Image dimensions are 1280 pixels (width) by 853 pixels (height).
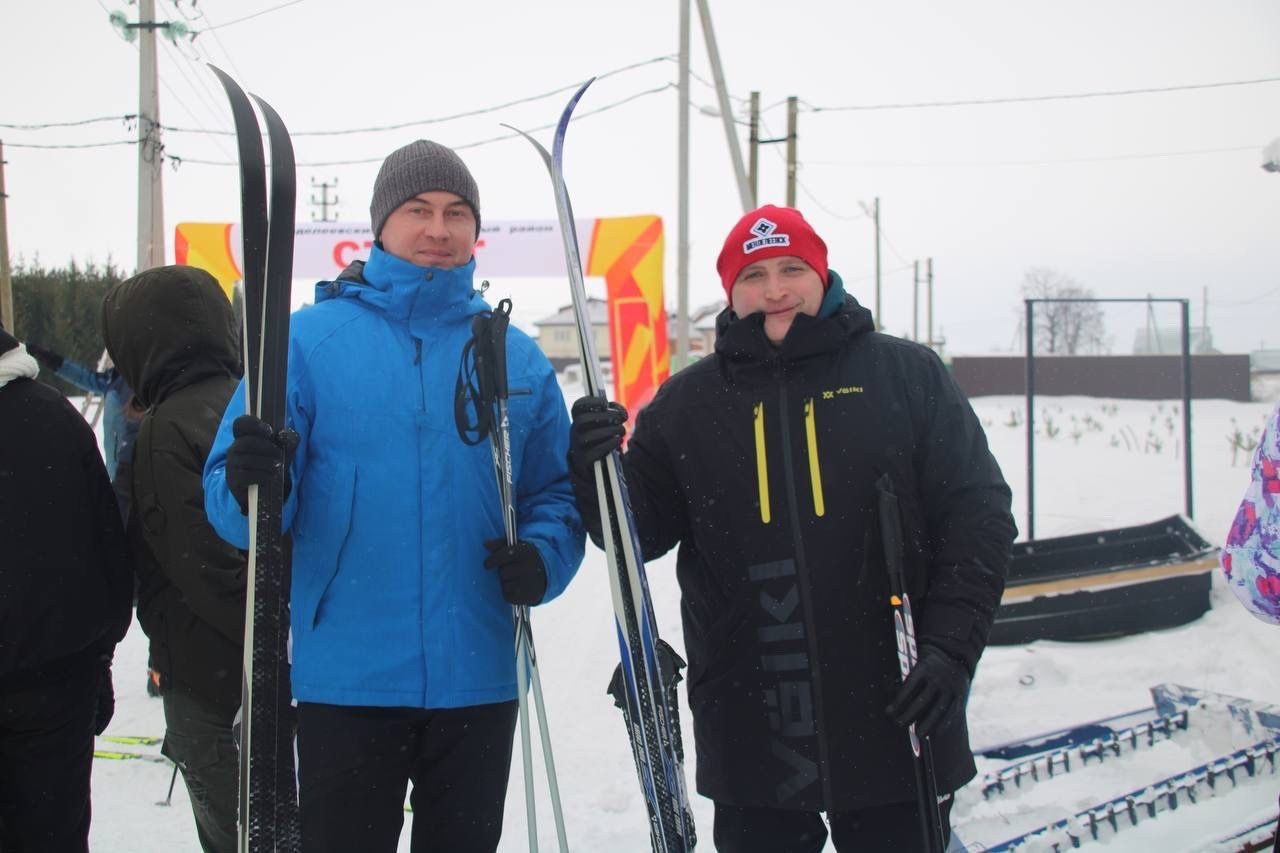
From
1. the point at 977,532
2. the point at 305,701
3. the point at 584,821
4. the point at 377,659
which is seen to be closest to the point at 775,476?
the point at 977,532

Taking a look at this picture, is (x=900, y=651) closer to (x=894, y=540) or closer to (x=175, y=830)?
(x=894, y=540)

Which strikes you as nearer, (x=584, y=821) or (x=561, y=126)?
(x=561, y=126)

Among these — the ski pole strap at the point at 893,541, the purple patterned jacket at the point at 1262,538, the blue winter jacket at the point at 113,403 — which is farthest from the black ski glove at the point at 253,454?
the blue winter jacket at the point at 113,403

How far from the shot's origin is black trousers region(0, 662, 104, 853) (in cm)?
175

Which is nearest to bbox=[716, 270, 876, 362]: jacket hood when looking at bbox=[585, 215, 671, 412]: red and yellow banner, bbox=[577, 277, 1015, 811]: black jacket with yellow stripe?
bbox=[577, 277, 1015, 811]: black jacket with yellow stripe

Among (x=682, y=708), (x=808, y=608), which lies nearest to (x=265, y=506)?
(x=808, y=608)

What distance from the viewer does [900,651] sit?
1631mm

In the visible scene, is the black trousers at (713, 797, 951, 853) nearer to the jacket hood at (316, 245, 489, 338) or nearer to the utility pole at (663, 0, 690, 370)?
the jacket hood at (316, 245, 489, 338)

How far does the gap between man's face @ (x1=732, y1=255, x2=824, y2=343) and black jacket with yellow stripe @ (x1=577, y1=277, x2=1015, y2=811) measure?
38mm

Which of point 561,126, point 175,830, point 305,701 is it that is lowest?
point 175,830

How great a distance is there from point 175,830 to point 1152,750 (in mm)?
3470

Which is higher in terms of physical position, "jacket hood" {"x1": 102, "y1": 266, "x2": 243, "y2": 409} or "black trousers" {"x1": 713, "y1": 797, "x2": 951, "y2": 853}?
"jacket hood" {"x1": 102, "y1": 266, "x2": 243, "y2": 409}

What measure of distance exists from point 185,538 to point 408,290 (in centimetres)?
74

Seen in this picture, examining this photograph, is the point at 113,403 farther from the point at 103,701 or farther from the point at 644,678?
the point at 644,678
